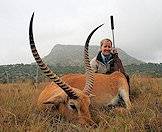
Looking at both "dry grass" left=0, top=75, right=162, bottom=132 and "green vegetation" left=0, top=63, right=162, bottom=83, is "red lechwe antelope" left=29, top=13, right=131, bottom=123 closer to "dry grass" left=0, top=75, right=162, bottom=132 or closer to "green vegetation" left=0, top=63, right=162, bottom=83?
"dry grass" left=0, top=75, right=162, bottom=132

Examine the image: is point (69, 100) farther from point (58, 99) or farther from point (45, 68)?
point (45, 68)

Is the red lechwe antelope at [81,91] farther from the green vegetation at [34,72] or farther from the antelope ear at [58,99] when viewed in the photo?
the green vegetation at [34,72]

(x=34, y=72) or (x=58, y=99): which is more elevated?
(x=58, y=99)

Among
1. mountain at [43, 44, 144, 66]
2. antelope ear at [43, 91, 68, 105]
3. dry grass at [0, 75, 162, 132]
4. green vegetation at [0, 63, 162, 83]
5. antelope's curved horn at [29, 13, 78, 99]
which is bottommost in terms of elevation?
mountain at [43, 44, 144, 66]

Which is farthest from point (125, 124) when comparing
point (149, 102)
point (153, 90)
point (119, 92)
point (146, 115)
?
point (153, 90)

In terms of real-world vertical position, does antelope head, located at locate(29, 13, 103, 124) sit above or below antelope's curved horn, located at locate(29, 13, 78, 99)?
below

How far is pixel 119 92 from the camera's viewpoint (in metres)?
8.57

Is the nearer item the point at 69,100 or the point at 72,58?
the point at 69,100

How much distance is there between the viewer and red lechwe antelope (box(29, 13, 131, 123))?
6.11 m

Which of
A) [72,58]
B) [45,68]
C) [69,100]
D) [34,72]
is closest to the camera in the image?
[45,68]

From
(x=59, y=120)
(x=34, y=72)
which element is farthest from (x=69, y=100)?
(x=34, y=72)

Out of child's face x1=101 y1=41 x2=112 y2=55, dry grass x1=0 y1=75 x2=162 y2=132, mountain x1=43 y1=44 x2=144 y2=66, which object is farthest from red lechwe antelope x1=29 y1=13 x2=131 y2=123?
mountain x1=43 y1=44 x2=144 y2=66

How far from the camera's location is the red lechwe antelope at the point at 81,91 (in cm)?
611

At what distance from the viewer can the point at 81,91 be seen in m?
7.07
